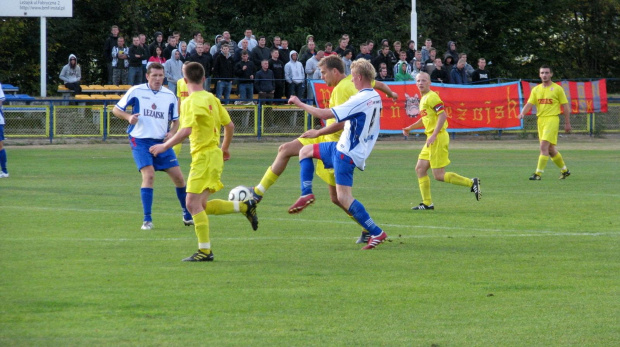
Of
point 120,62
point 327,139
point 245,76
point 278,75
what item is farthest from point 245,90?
point 327,139

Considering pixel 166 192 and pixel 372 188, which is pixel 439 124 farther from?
pixel 166 192

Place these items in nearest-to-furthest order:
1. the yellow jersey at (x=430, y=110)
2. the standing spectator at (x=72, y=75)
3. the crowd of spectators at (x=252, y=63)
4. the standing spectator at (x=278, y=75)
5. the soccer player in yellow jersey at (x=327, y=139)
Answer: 1. the soccer player in yellow jersey at (x=327, y=139)
2. the yellow jersey at (x=430, y=110)
3. the crowd of spectators at (x=252, y=63)
4. the standing spectator at (x=278, y=75)
5. the standing spectator at (x=72, y=75)

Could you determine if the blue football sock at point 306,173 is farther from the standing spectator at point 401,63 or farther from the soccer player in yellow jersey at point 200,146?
the standing spectator at point 401,63

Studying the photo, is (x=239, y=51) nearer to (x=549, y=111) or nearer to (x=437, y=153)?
(x=549, y=111)

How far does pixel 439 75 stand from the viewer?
3228cm

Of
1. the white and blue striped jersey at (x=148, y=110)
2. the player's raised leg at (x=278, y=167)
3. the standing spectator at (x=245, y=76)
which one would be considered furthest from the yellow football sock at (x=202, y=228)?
the standing spectator at (x=245, y=76)

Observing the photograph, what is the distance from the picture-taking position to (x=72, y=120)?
3027 centimetres

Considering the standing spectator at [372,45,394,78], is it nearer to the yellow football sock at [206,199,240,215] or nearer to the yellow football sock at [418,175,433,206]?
the yellow football sock at [418,175,433,206]

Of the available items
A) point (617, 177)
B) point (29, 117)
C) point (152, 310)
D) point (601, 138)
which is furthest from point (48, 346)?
point (601, 138)

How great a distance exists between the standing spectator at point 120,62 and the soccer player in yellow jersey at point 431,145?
17.6 meters

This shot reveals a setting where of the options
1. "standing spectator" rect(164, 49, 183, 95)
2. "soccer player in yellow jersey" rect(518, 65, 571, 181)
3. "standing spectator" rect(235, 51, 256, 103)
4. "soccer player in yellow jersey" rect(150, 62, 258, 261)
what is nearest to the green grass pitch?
"soccer player in yellow jersey" rect(150, 62, 258, 261)

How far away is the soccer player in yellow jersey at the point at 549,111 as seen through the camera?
2005 centimetres

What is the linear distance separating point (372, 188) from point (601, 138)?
61.3 feet

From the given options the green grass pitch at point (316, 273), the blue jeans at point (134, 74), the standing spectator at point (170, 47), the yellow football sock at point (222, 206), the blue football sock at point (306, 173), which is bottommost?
the green grass pitch at point (316, 273)
